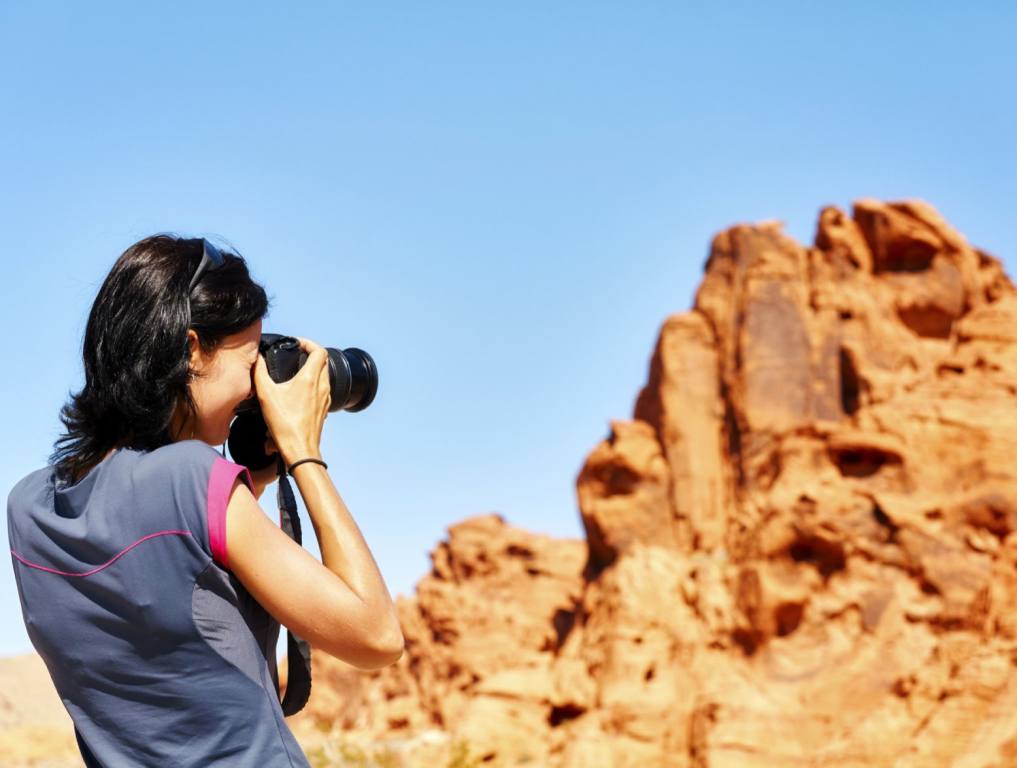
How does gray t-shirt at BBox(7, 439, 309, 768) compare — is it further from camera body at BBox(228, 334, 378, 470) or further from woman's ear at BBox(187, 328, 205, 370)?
camera body at BBox(228, 334, 378, 470)

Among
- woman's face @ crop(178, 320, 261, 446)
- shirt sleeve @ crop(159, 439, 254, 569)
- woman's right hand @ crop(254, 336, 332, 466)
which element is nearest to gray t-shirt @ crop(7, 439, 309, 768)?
shirt sleeve @ crop(159, 439, 254, 569)

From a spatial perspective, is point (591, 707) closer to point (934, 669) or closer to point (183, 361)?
point (934, 669)

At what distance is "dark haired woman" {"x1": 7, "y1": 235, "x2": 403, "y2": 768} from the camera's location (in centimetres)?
187

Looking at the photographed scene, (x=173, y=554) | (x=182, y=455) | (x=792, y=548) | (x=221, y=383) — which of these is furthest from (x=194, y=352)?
(x=792, y=548)

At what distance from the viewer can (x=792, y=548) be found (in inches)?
1155

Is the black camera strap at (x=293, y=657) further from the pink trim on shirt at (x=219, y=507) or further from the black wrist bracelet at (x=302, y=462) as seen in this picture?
the pink trim on shirt at (x=219, y=507)

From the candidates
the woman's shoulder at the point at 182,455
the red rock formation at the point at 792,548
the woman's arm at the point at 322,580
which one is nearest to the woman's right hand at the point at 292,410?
the woman's arm at the point at 322,580

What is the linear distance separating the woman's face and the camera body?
0.37ft

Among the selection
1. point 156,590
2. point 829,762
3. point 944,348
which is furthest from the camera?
point 944,348

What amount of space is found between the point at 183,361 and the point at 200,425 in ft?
0.41

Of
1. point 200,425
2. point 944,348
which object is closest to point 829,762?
point 944,348

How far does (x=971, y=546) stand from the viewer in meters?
28.0

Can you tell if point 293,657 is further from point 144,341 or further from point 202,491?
point 144,341

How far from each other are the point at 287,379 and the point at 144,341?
12.9 inches
